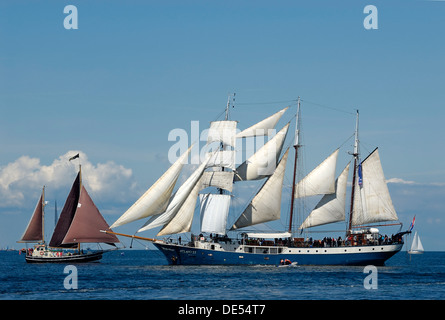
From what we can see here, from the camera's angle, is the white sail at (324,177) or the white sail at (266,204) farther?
the white sail at (324,177)

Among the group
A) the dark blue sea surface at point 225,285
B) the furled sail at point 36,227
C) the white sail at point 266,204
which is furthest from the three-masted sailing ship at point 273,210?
the furled sail at point 36,227

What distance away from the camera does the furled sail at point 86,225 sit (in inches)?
3698

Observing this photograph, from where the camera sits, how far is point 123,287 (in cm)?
5816

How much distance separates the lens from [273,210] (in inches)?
3511

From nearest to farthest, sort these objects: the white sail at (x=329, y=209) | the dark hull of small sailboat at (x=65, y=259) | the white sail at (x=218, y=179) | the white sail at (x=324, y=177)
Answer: the white sail at (x=324, y=177)
the white sail at (x=218, y=179)
the white sail at (x=329, y=209)
the dark hull of small sailboat at (x=65, y=259)

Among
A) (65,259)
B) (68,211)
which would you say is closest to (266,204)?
(68,211)

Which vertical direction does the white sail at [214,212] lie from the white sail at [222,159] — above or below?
below

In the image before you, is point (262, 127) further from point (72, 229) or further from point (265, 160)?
point (72, 229)

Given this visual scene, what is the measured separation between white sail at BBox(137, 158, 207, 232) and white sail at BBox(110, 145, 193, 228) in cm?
117

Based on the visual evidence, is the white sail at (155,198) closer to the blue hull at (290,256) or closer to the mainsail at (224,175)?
the mainsail at (224,175)

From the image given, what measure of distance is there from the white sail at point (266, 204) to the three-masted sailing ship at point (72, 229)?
19.7 meters

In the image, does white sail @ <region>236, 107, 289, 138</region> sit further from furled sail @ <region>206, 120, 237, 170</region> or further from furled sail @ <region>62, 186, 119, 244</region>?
furled sail @ <region>62, 186, 119, 244</region>
